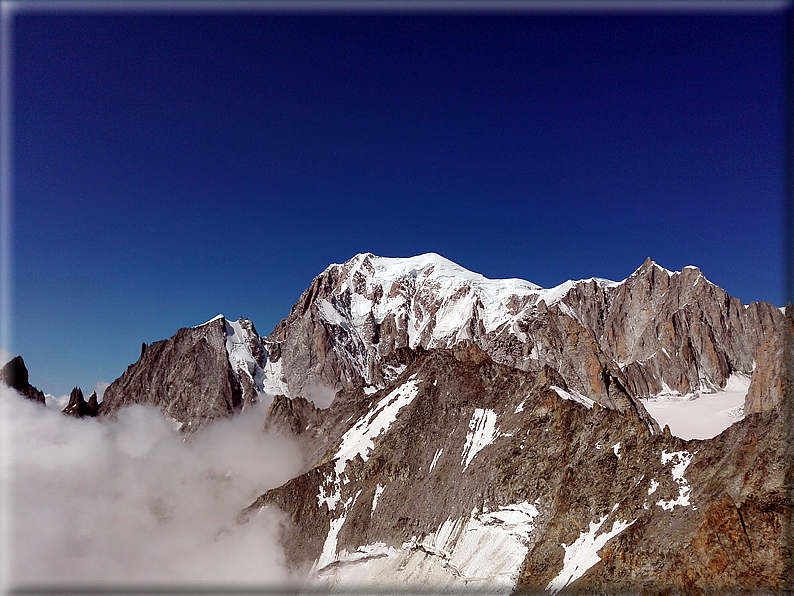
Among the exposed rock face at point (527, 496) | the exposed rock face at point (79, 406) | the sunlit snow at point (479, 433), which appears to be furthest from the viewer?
the exposed rock face at point (79, 406)

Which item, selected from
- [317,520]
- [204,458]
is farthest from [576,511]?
[204,458]

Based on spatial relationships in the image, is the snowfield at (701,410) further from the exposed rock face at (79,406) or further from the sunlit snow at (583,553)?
the exposed rock face at (79,406)

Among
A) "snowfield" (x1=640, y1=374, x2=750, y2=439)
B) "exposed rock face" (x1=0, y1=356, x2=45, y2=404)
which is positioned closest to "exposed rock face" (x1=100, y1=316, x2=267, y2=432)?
"exposed rock face" (x1=0, y1=356, x2=45, y2=404)

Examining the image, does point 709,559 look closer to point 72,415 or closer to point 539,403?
point 539,403

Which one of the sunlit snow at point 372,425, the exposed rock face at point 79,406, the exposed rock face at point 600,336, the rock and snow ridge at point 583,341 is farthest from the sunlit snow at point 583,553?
the exposed rock face at point 79,406

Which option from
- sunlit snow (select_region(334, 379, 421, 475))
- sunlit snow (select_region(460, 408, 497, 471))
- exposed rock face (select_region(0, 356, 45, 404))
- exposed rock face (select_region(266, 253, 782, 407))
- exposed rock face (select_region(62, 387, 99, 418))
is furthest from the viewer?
exposed rock face (select_region(62, 387, 99, 418))

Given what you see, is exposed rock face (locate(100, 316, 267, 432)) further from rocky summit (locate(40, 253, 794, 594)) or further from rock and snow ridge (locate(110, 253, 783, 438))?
rocky summit (locate(40, 253, 794, 594))

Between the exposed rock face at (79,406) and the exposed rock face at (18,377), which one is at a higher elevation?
the exposed rock face at (18,377)
